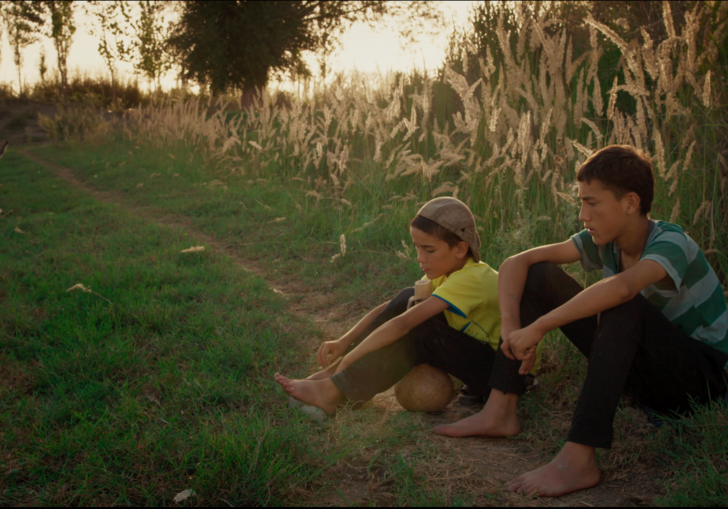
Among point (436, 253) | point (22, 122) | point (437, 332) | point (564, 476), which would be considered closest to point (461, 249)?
point (436, 253)

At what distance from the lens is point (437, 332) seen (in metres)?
2.10

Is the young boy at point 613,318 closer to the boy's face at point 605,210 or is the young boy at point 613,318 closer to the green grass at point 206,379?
the boy's face at point 605,210

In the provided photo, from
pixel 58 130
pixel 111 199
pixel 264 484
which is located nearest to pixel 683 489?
pixel 264 484

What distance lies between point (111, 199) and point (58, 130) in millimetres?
9250

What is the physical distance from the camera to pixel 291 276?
396 cm

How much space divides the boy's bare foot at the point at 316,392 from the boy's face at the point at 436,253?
618 mm

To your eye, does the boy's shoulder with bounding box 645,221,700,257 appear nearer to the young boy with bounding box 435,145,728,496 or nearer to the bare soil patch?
the young boy with bounding box 435,145,728,496

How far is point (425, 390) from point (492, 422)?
0.31 m

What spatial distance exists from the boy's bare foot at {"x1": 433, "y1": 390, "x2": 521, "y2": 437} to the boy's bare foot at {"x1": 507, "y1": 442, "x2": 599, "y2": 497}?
29cm

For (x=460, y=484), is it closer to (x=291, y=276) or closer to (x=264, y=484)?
(x=264, y=484)

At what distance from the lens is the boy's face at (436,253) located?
211 centimetres

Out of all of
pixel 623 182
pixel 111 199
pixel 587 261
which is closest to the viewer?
pixel 623 182

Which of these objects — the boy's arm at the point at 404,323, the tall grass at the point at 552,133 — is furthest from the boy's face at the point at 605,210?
the tall grass at the point at 552,133

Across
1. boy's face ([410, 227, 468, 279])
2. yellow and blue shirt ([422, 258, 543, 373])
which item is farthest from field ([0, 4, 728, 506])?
boy's face ([410, 227, 468, 279])
